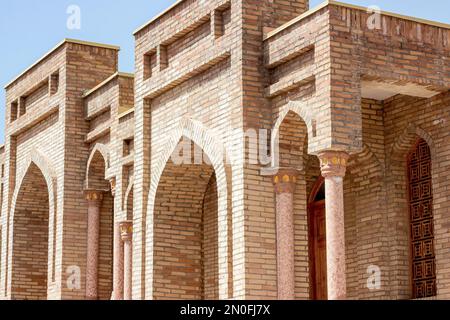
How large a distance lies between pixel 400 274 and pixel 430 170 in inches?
54.6

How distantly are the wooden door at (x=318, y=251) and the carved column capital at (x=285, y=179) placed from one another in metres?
2.22

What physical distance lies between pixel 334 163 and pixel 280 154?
3.74 feet

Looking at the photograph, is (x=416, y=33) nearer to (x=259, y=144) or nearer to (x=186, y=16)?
(x=259, y=144)

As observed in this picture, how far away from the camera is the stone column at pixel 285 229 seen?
1184cm

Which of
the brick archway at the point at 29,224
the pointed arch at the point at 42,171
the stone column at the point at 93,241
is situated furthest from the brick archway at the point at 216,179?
the brick archway at the point at 29,224

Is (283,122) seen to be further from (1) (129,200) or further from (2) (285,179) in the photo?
(1) (129,200)

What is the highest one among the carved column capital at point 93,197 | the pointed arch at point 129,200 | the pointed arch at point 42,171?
the pointed arch at point 42,171

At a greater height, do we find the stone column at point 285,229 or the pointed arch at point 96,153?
the pointed arch at point 96,153

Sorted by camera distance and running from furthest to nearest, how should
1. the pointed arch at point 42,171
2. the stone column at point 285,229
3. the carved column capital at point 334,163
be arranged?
1. the pointed arch at point 42,171
2. the stone column at point 285,229
3. the carved column capital at point 334,163

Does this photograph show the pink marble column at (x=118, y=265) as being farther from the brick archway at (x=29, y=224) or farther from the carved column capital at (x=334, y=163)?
the carved column capital at (x=334, y=163)

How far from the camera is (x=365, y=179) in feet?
43.2

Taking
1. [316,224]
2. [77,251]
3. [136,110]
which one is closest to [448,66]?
[316,224]

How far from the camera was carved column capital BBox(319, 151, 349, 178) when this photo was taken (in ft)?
36.2

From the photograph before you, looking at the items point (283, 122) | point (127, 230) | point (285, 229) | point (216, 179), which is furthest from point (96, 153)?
point (285, 229)
